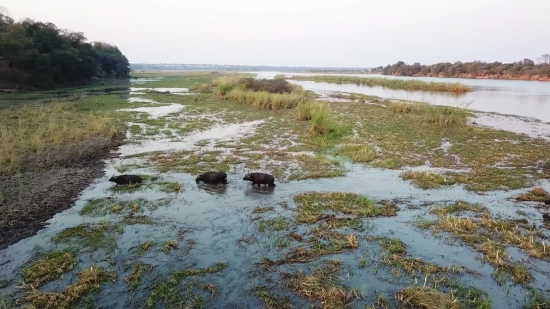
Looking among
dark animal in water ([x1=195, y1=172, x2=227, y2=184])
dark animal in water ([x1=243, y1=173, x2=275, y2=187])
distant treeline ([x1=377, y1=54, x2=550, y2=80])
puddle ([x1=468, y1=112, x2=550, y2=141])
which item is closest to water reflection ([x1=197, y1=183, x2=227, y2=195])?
dark animal in water ([x1=195, y1=172, x2=227, y2=184])

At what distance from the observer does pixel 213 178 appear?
956 cm

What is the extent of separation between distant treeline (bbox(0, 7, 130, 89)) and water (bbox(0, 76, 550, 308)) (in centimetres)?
3440

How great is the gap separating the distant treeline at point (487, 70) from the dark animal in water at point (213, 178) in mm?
71330

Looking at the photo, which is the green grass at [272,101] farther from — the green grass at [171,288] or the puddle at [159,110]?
the green grass at [171,288]

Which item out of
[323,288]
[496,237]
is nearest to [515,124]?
[496,237]

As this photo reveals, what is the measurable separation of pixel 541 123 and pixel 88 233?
24069 millimetres

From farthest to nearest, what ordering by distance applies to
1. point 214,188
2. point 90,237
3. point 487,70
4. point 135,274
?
point 487,70
point 214,188
point 90,237
point 135,274

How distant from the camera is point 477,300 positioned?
484 centimetres

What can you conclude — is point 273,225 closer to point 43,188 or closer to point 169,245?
point 169,245

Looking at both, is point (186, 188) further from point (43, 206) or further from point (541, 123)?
point (541, 123)

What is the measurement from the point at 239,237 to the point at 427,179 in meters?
6.31

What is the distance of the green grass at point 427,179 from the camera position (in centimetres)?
975

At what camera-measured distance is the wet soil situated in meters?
6.94

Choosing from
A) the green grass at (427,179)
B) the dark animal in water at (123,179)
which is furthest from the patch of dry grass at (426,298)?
the dark animal in water at (123,179)
